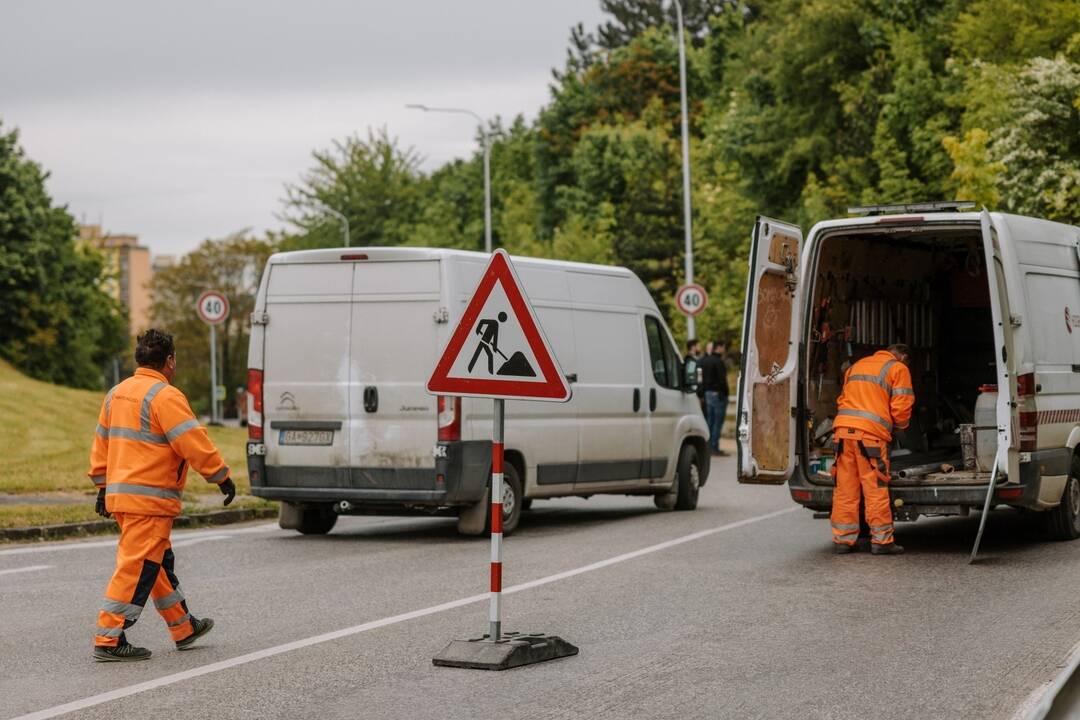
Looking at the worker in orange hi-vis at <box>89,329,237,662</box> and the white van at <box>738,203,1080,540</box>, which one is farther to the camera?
the white van at <box>738,203,1080,540</box>

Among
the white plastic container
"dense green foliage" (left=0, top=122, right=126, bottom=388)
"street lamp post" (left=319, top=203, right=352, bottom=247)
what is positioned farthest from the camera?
"street lamp post" (left=319, top=203, right=352, bottom=247)

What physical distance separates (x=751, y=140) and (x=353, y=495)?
35029 millimetres

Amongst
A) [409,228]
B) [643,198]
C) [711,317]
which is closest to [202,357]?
[409,228]

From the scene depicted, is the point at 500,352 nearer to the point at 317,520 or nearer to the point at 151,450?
the point at 151,450

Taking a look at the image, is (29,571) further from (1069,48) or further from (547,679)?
(1069,48)

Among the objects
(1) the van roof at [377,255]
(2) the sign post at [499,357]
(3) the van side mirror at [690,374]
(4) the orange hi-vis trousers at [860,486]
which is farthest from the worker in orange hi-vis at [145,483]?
(3) the van side mirror at [690,374]

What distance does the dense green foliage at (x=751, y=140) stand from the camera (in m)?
30.2

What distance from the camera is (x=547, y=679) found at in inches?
311

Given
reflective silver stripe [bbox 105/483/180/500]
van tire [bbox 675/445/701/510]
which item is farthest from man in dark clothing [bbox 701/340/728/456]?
reflective silver stripe [bbox 105/483/180/500]

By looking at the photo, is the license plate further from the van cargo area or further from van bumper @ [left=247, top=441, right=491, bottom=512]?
the van cargo area

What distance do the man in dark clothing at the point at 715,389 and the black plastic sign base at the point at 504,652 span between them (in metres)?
19.8

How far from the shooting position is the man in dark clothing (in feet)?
92.5

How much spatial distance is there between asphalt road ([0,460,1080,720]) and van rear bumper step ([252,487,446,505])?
1.32 ft

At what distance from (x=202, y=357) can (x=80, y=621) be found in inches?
2956
